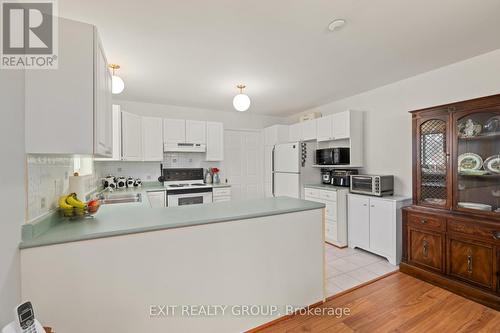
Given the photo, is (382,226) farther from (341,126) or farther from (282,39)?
(282,39)

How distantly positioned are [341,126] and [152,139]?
3330 millimetres

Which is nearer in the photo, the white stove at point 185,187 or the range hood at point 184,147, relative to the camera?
the white stove at point 185,187

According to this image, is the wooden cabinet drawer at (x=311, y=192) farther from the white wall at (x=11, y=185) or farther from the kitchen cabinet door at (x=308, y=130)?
the white wall at (x=11, y=185)

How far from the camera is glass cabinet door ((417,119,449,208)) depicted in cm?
246

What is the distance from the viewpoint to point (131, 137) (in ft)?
12.6

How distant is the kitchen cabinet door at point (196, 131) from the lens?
14.4 feet

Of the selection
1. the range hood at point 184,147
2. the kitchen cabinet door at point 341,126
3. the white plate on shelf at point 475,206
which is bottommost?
the white plate on shelf at point 475,206

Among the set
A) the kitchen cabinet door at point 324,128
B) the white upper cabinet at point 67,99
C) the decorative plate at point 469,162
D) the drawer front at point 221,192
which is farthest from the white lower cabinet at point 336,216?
the white upper cabinet at point 67,99

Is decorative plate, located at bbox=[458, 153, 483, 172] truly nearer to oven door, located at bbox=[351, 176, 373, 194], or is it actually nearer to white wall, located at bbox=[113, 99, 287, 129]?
oven door, located at bbox=[351, 176, 373, 194]

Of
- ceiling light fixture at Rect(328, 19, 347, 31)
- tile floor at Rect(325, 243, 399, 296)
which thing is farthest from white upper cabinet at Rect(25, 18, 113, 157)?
tile floor at Rect(325, 243, 399, 296)

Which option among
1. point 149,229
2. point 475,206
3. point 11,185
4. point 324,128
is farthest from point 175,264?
point 324,128

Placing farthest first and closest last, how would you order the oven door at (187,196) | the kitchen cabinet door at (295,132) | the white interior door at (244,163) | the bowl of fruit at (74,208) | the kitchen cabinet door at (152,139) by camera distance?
the white interior door at (244,163), the kitchen cabinet door at (295,132), the kitchen cabinet door at (152,139), the oven door at (187,196), the bowl of fruit at (74,208)

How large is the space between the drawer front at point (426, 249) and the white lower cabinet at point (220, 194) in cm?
293

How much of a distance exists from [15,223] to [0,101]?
56cm
